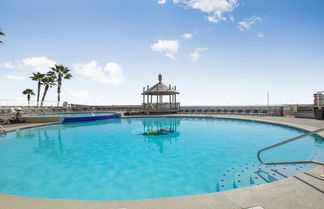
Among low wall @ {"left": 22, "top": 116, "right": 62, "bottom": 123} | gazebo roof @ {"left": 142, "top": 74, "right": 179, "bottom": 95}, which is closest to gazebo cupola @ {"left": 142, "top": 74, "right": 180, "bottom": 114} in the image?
gazebo roof @ {"left": 142, "top": 74, "right": 179, "bottom": 95}

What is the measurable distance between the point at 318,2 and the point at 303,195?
1368 centimetres

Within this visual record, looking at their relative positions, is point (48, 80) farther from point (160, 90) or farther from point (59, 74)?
point (160, 90)

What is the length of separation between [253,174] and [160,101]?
21198mm

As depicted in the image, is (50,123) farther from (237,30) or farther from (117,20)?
(237,30)

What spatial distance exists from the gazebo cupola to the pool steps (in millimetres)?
18427

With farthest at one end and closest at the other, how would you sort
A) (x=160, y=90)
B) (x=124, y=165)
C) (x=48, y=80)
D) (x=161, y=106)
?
(x=48, y=80), (x=161, y=106), (x=160, y=90), (x=124, y=165)

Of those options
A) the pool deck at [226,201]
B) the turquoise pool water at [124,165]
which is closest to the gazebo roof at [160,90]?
the turquoise pool water at [124,165]

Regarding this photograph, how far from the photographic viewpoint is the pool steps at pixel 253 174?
3.86m

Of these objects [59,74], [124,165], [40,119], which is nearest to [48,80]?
[59,74]

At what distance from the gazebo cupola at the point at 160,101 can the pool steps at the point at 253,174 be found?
18427mm

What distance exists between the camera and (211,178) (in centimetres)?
443

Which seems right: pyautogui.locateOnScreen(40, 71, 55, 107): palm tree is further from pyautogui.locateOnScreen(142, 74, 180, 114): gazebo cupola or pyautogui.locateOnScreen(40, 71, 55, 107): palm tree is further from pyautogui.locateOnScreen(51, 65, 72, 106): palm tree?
pyautogui.locateOnScreen(142, 74, 180, 114): gazebo cupola

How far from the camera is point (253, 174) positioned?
4344 millimetres

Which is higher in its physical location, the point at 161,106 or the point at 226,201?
the point at 161,106
